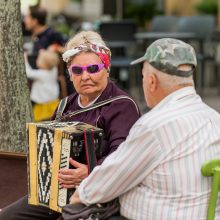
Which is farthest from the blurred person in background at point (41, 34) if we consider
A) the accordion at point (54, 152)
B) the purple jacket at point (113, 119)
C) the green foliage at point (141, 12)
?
the green foliage at point (141, 12)

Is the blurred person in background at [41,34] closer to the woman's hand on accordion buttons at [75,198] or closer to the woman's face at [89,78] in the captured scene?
the woman's face at [89,78]

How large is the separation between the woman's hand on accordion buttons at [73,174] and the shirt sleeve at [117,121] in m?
0.24

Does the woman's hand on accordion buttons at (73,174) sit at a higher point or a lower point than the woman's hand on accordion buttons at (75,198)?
higher

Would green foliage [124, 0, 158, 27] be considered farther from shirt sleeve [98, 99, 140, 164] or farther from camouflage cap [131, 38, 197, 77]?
camouflage cap [131, 38, 197, 77]

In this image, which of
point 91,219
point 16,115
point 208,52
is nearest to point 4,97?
point 16,115

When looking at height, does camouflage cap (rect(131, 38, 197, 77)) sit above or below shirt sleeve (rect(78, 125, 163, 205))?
above

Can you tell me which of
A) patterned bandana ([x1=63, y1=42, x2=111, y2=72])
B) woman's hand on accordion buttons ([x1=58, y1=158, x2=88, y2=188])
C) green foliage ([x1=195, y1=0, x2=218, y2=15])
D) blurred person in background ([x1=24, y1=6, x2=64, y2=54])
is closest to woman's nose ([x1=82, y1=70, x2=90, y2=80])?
patterned bandana ([x1=63, y1=42, x2=111, y2=72])

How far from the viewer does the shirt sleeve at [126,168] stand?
10.3ft

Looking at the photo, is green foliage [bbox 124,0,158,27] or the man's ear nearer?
the man's ear

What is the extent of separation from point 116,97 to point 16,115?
1461 mm

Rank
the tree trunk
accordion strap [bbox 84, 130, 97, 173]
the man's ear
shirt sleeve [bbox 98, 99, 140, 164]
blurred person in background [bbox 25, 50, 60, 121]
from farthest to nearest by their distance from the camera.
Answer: blurred person in background [bbox 25, 50, 60, 121]
the tree trunk
shirt sleeve [bbox 98, 99, 140, 164]
accordion strap [bbox 84, 130, 97, 173]
the man's ear

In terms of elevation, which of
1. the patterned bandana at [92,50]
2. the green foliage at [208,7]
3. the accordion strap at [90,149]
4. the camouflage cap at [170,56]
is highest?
the camouflage cap at [170,56]

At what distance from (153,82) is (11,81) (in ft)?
6.97

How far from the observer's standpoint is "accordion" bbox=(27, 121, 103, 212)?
3.52 meters
